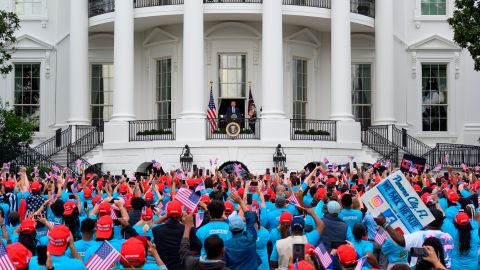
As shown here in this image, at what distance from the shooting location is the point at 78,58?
40.1 metres

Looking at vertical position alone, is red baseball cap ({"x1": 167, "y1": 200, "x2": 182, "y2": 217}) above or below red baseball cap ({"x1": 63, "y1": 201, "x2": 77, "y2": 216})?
above

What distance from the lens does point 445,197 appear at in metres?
15.8

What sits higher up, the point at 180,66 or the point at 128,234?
the point at 180,66

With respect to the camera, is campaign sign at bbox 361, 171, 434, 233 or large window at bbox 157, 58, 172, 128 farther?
large window at bbox 157, 58, 172, 128

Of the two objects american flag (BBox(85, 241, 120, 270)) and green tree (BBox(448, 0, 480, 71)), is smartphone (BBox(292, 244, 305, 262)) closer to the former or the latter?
american flag (BBox(85, 241, 120, 270))

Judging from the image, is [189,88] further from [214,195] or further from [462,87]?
[214,195]

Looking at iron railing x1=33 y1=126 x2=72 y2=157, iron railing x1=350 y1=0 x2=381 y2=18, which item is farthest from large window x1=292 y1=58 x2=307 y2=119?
iron railing x1=33 y1=126 x2=72 y2=157

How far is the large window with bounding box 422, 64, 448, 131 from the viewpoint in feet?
146

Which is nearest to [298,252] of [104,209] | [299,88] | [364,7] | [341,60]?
[104,209]

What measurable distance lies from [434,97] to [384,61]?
5201 millimetres

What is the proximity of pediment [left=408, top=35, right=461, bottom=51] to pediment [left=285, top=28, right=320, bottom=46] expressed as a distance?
5384mm

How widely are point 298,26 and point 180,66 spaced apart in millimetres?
5532

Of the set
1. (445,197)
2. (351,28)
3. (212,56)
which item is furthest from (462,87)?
(445,197)

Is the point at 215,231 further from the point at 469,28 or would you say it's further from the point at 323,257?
the point at 469,28
